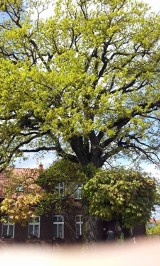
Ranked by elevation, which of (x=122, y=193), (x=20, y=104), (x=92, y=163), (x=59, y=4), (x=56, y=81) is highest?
(x=59, y=4)

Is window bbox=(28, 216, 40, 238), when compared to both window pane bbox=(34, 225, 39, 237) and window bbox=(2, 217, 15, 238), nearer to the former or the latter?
window pane bbox=(34, 225, 39, 237)

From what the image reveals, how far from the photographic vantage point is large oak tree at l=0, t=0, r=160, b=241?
1578 cm

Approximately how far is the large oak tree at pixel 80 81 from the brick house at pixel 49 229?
1318 cm

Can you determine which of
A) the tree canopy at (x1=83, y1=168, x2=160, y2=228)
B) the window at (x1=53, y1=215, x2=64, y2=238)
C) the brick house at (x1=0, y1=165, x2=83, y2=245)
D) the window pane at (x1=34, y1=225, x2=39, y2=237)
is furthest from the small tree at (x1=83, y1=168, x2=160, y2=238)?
the window at (x1=53, y1=215, x2=64, y2=238)

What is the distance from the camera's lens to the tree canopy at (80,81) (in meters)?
15.8

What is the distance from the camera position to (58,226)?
3388 cm

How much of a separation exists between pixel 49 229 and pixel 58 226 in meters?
1.16

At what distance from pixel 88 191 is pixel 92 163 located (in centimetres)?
238

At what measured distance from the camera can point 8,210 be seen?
26.3 metres

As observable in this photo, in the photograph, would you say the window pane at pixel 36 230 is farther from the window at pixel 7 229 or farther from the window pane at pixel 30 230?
the window at pixel 7 229

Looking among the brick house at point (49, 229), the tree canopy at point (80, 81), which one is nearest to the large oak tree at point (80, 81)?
the tree canopy at point (80, 81)

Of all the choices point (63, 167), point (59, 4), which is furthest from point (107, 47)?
point (63, 167)

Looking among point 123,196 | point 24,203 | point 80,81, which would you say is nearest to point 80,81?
point 80,81

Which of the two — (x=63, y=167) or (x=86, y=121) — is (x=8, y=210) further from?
(x=86, y=121)
